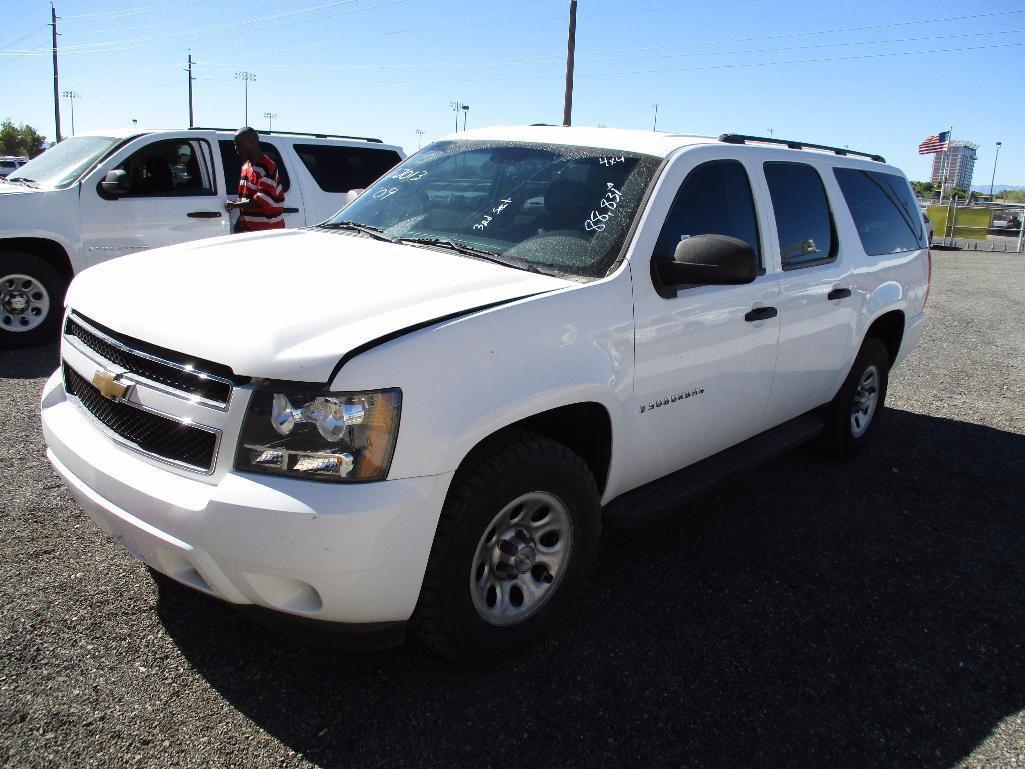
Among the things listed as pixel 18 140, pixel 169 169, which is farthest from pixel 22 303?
pixel 18 140

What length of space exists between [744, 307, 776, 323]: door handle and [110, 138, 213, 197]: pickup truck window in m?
6.07

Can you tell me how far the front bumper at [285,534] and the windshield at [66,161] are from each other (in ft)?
20.1

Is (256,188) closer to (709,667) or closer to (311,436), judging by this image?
(311,436)

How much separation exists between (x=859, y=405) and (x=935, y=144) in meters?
28.5

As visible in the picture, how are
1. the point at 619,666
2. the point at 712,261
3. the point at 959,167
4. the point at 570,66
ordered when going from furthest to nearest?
the point at 959,167
the point at 570,66
the point at 712,261
the point at 619,666

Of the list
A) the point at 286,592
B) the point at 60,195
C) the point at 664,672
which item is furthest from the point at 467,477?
the point at 60,195

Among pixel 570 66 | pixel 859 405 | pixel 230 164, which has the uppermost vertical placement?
pixel 570 66

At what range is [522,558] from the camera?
281cm

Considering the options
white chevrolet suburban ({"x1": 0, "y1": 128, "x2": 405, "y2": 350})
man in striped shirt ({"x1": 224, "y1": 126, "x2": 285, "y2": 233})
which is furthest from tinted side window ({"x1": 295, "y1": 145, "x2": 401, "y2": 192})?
man in striped shirt ({"x1": 224, "y1": 126, "x2": 285, "y2": 233})

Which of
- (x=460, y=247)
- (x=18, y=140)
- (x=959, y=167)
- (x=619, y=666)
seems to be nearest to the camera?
(x=619, y=666)

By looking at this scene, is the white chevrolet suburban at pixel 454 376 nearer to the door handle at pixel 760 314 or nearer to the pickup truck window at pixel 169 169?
the door handle at pixel 760 314

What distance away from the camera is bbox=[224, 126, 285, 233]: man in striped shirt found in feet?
23.2

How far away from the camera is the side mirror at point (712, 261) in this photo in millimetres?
3031

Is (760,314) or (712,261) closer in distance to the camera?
(712,261)
